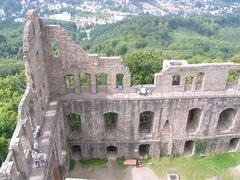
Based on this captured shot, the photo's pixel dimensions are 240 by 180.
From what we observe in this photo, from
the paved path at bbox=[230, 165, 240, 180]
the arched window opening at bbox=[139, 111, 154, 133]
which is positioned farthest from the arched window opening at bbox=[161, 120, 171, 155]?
the paved path at bbox=[230, 165, 240, 180]

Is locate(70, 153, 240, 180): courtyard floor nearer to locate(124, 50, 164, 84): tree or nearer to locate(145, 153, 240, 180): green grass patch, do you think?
locate(145, 153, 240, 180): green grass patch

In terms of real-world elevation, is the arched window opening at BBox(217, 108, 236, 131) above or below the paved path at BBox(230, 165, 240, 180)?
above

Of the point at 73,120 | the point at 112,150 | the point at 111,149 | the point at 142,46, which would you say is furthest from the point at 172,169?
the point at 142,46

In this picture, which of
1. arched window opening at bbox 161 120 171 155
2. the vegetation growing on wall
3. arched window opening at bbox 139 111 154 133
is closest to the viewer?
the vegetation growing on wall

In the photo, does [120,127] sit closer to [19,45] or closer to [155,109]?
[155,109]

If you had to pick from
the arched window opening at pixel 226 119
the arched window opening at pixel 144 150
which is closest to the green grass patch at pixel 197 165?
the arched window opening at pixel 144 150

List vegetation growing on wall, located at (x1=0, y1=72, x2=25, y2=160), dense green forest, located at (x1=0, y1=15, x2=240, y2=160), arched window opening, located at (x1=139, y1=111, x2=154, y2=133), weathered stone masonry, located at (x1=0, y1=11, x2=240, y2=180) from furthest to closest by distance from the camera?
dense green forest, located at (x1=0, y1=15, x2=240, y2=160)
arched window opening, located at (x1=139, y1=111, x2=154, y2=133)
vegetation growing on wall, located at (x1=0, y1=72, x2=25, y2=160)
weathered stone masonry, located at (x1=0, y1=11, x2=240, y2=180)

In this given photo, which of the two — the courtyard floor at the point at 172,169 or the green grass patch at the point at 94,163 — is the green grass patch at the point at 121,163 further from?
the green grass patch at the point at 94,163

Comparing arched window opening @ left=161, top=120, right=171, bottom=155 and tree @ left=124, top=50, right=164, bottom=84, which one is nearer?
arched window opening @ left=161, top=120, right=171, bottom=155
